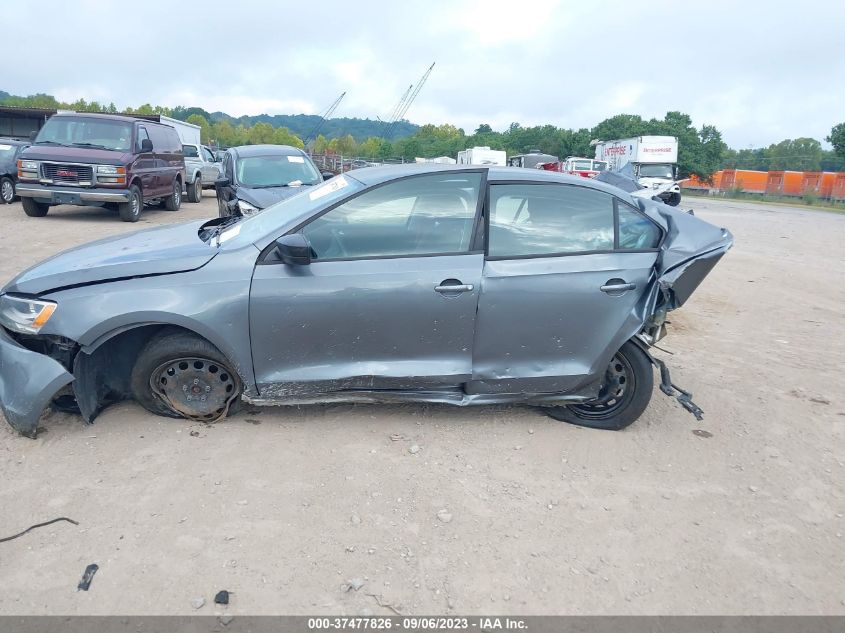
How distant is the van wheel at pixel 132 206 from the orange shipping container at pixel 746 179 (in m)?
48.1

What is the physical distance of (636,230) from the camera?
4.08 m

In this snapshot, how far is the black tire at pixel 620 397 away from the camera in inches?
158

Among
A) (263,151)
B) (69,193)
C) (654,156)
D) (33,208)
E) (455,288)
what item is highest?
(654,156)

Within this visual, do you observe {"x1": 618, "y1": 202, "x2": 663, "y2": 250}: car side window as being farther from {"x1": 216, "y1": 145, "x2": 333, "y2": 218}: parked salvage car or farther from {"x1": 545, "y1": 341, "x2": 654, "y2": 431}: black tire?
{"x1": 216, "y1": 145, "x2": 333, "y2": 218}: parked salvage car

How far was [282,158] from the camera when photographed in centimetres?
1038

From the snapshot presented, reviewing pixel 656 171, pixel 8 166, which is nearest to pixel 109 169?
pixel 8 166

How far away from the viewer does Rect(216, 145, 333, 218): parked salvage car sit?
9.10 metres

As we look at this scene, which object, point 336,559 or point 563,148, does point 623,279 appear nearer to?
point 336,559

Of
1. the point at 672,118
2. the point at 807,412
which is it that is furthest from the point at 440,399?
the point at 672,118

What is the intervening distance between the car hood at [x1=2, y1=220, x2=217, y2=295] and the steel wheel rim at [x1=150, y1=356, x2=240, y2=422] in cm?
58

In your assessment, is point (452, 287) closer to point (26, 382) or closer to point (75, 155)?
point (26, 382)

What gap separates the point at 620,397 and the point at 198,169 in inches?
706

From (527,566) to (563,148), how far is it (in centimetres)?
6509

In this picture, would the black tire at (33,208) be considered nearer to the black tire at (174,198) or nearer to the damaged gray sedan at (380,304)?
the black tire at (174,198)
